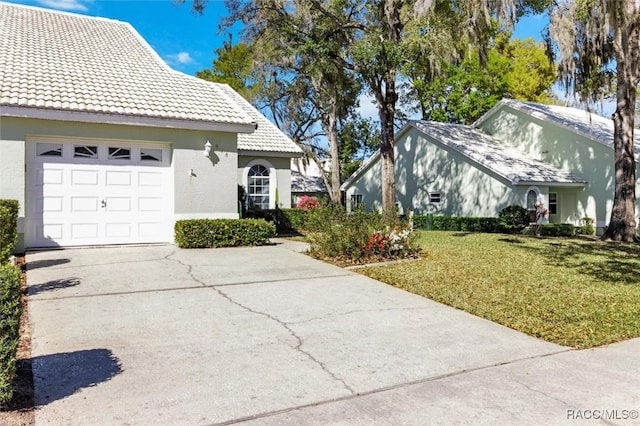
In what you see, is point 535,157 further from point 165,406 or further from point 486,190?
point 165,406

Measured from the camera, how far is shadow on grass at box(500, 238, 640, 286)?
9086mm

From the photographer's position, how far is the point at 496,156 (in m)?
23.1

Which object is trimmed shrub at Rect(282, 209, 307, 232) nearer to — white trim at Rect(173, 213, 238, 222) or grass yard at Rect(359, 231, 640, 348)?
white trim at Rect(173, 213, 238, 222)

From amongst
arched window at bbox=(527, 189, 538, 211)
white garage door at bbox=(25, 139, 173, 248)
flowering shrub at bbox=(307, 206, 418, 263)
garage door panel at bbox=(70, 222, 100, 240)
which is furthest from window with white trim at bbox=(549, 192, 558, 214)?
garage door panel at bbox=(70, 222, 100, 240)

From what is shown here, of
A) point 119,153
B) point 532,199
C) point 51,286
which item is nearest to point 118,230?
point 119,153

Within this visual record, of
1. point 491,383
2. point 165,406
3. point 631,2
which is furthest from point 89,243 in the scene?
point 631,2

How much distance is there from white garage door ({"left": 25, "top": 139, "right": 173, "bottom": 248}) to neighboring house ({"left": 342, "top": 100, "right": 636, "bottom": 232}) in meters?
14.9

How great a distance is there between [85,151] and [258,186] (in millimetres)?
7887

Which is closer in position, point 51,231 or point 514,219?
point 51,231

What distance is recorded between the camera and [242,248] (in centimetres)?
1144

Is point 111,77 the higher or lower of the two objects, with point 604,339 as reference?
higher

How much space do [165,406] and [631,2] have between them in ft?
53.7

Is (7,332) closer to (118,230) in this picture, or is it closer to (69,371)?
(69,371)

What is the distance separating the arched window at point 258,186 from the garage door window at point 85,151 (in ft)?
24.0
